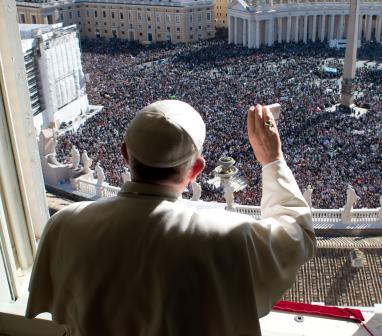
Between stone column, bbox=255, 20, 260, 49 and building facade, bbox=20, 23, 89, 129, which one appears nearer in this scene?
building facade, bbox=20, 23, 89, 129

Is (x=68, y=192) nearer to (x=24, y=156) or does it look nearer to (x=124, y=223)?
(x=24, y=156)

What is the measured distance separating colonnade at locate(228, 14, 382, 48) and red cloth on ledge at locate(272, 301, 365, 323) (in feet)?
96.2

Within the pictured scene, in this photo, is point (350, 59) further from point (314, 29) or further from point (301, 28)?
point (301, 28)

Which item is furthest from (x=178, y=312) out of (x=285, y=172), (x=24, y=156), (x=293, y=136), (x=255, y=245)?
(x=293, y=136)

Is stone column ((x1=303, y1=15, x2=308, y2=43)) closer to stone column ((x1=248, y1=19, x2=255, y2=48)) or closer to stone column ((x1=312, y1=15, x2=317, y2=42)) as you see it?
stone column ((x1=312, y1=15, x2=317, y2=42))

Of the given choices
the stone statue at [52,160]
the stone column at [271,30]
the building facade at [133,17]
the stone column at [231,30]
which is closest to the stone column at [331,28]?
the stone column at [271,30]

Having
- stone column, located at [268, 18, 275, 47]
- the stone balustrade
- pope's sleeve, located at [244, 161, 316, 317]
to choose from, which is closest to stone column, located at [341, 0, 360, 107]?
the stone balustrade

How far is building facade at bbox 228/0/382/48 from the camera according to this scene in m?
30.7

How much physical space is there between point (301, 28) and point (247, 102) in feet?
52.5

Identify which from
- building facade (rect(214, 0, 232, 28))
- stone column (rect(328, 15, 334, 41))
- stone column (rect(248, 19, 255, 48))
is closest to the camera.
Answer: stone column (rect(248, 19, 255, 48))

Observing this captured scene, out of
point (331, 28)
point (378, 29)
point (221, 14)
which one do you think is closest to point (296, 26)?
point (331, 28)

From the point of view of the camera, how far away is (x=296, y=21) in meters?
31.5

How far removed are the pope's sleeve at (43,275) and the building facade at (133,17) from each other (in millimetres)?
32177

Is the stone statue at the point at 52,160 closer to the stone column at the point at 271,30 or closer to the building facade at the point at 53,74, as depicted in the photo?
the building facade at the point at 53,74
